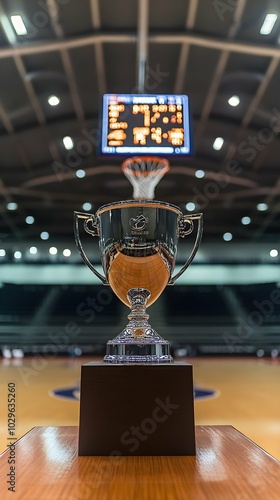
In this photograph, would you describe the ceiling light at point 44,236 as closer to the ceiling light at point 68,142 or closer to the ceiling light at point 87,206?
the ceiling light at point 87,206

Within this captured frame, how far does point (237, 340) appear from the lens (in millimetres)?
10320

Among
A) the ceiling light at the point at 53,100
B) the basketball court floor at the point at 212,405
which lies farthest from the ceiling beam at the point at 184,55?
the basketball court floor at the point at 212,405

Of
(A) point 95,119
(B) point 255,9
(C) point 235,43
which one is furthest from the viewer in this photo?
(A) point 95,119

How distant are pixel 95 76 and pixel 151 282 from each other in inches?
174

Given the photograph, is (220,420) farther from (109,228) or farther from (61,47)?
(61,47)

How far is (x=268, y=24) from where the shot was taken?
3.89 metres

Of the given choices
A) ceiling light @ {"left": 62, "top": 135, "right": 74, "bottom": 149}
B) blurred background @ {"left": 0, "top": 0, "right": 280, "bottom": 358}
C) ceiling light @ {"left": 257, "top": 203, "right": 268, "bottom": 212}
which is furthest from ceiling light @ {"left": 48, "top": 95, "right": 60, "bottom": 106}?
ceiling light @ {"left": 257, "top": 203, "right": 268, "bottom": 212}

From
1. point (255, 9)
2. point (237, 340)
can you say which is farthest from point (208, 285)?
point (255, 9)

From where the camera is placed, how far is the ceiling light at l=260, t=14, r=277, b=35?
3.77m

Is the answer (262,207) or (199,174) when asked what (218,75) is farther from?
(262,207)

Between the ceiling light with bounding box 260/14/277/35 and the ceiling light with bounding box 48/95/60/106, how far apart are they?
2.50 metres

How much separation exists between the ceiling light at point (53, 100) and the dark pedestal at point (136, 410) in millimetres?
5080

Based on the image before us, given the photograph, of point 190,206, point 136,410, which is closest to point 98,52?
point 136,410

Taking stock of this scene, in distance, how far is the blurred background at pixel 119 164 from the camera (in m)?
4.03
